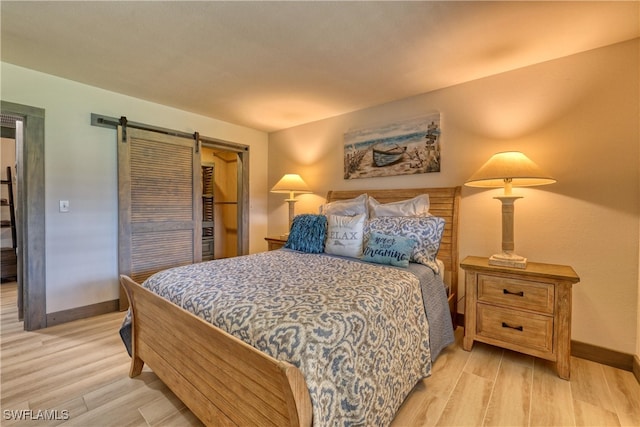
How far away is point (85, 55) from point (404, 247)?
2.95 metres

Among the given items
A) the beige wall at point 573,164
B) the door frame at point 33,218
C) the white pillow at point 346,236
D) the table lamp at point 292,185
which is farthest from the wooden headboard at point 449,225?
the door frame at point 33,218

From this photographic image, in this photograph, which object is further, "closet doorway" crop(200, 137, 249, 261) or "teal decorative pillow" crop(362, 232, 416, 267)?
"closet doorway" crop(200, 137, 249, 261)

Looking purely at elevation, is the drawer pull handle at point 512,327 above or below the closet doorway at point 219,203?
below

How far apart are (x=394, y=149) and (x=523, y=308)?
73.5 inches

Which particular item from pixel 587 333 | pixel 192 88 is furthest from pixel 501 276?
pixel 192 88

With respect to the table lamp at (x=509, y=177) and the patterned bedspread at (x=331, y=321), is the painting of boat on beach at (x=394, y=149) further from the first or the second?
the patterned bedspread at (x=331, y=321)

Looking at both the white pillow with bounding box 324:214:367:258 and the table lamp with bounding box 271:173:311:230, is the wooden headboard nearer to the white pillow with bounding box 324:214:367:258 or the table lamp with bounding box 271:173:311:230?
the white pillow with bounding box 324:214:367:258

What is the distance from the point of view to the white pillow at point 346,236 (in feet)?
8.06

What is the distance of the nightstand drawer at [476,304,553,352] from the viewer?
190cm

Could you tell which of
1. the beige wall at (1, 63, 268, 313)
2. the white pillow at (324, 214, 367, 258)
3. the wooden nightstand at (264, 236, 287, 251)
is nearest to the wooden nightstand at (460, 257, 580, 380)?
the white pillow at (324, 214, 367, 258)

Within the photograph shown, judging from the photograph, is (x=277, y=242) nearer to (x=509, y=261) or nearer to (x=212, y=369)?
(x=212, y=369)

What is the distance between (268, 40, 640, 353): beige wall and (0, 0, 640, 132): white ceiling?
0.18 metres

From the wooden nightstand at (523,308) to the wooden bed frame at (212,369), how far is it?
1.76 meters

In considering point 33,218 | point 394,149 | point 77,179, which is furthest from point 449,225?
point 33,218
